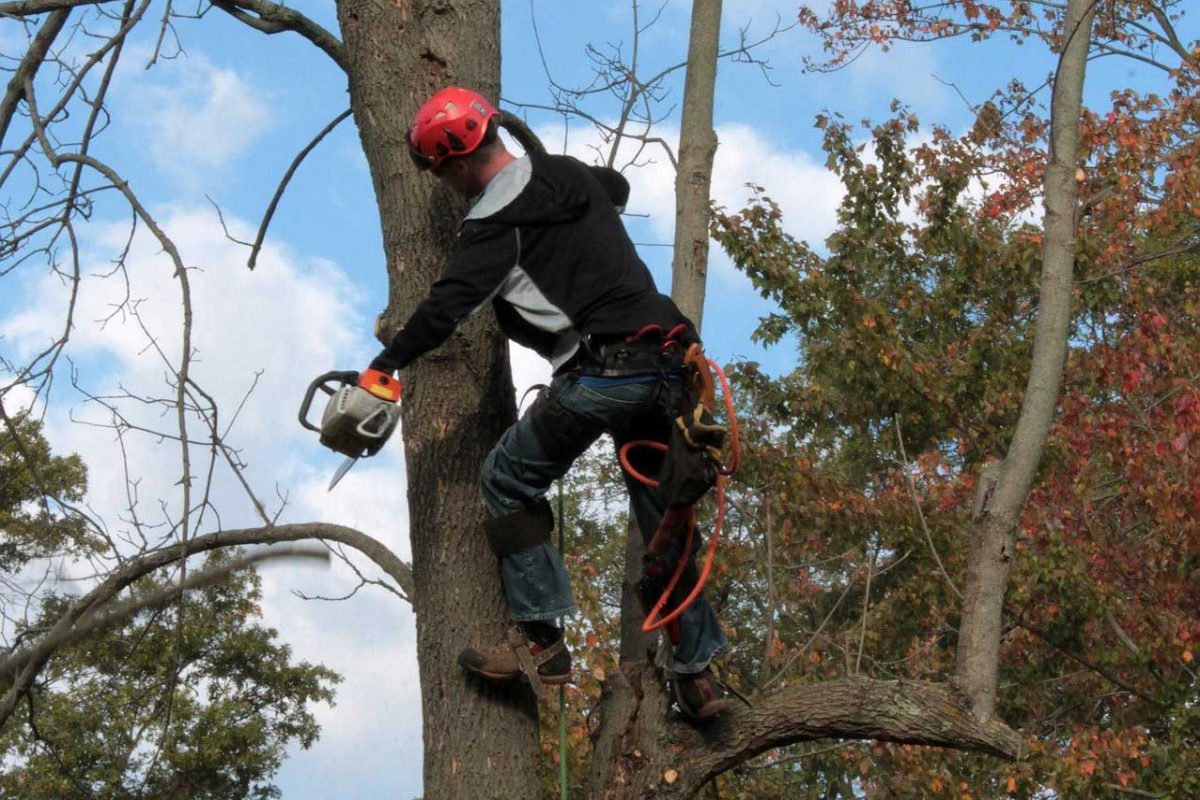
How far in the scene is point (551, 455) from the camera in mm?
3564

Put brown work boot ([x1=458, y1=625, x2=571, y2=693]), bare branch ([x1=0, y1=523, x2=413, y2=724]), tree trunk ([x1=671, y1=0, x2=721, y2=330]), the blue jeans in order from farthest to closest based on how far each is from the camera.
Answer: tree trunk ([x1=671, y1=0, x2=721, y2=330]), bare branch ([x1=0, y1=523, x2=413, y2=724]), the blue jeans, brown work boot ([x1=458, y1=625, x2=571, y2=693])

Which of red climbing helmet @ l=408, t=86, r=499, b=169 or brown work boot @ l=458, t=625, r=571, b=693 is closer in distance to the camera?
brown work boot @ l=458, t=625, r=571, b=693

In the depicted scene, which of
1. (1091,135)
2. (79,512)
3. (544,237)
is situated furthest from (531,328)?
(1091,135)

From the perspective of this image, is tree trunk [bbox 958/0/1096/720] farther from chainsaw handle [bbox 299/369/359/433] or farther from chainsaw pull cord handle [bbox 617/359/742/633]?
chainsaw handle [bbox 299/369/359/433]

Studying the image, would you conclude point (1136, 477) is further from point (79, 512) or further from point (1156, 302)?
point (79, 512)

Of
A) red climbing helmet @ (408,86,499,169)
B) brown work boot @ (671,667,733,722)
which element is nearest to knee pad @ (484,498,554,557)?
brown work boot @ (671,667,733,722)

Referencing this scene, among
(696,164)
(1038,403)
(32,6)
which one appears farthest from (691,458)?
(32,6)

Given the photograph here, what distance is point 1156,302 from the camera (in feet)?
44.6

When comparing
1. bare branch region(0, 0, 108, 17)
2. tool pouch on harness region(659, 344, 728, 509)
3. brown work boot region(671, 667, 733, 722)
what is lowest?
brown work boot region(671, 667, 733, 722)

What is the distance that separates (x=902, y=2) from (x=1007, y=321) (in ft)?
15.3

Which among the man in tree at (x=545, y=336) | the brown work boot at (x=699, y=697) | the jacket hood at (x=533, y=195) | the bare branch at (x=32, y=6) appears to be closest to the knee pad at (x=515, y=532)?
the man in tree at (x=545, y=336)

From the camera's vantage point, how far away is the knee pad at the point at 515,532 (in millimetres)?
3531

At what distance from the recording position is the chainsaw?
346 centimetres

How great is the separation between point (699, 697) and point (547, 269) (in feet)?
4.02
